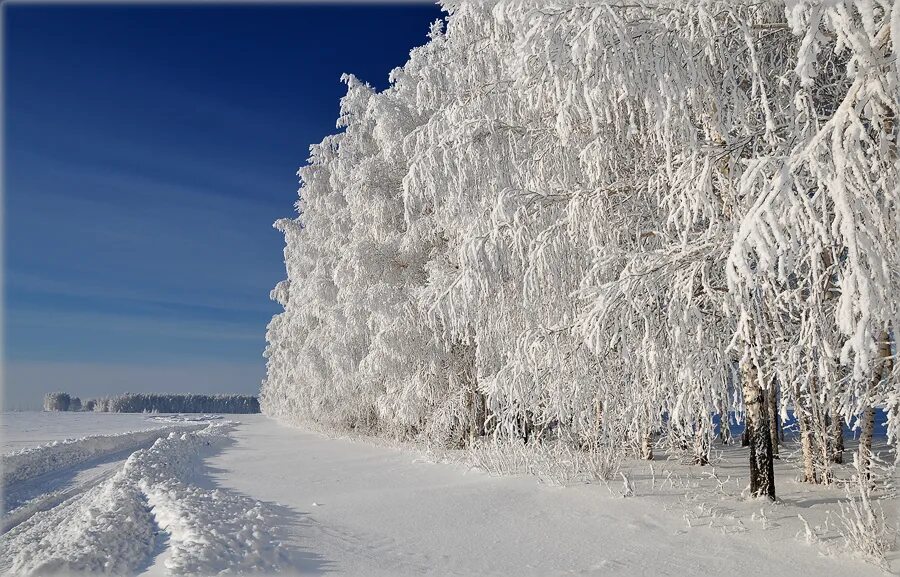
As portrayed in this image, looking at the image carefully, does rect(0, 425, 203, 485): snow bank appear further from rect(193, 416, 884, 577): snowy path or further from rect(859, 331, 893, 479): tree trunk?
rect(859, 331, 893, 479): tree trunk

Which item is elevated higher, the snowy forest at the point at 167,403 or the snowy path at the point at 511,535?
the snowy path at the point at 511,535

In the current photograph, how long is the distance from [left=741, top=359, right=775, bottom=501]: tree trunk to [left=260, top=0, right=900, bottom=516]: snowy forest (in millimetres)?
25

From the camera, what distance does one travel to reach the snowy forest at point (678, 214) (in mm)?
3365

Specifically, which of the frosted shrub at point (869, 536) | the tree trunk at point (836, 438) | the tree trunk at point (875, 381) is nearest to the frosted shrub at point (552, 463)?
the tree trunk at point (875, 381)

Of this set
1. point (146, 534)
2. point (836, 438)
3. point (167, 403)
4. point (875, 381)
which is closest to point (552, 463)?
point (875, 381)

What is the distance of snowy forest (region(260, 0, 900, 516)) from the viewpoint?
3365 mm

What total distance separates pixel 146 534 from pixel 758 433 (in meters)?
6.66

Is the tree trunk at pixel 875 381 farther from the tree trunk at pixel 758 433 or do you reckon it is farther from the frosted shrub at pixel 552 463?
the frosted shrub at pixel 552 463

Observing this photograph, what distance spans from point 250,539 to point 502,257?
3.83 metres

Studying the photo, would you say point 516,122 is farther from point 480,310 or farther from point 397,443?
point 397,443

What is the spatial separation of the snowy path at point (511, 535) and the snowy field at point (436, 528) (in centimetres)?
Answer: 2

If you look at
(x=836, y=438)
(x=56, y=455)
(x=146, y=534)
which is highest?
(x=836, y=438)

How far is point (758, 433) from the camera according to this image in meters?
5.97

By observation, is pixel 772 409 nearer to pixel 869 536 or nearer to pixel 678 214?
pixel 869 536
